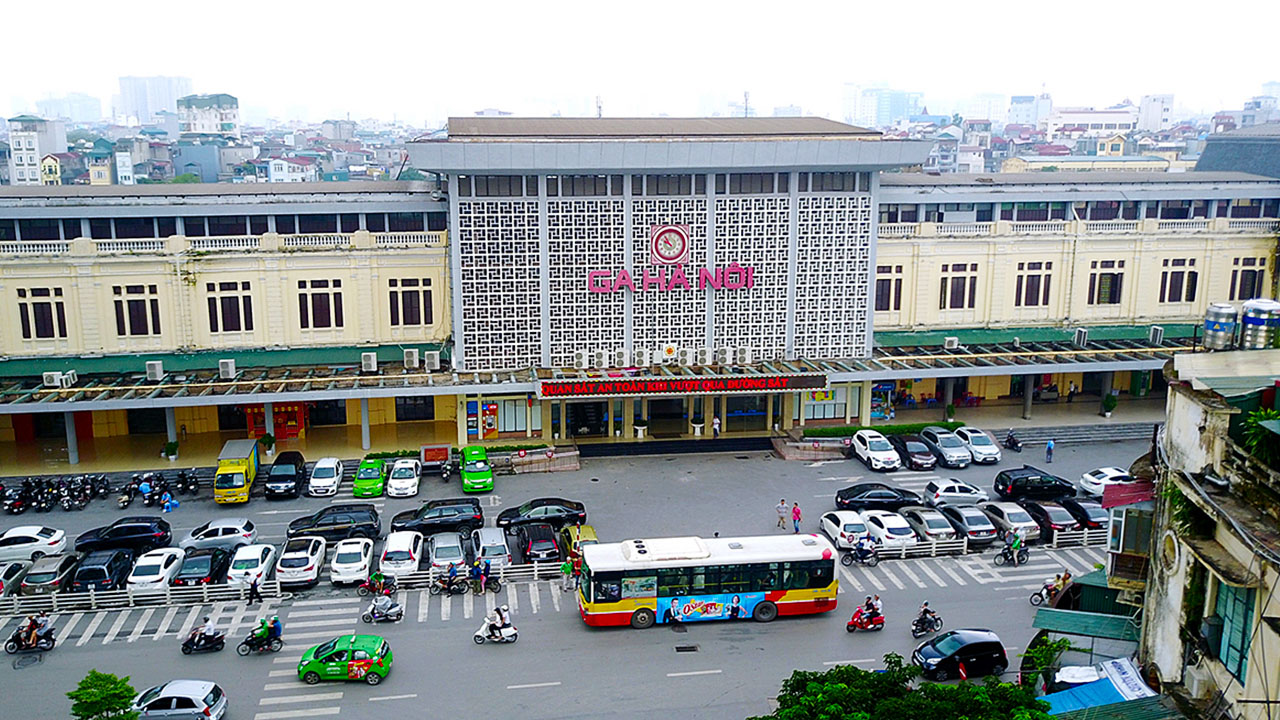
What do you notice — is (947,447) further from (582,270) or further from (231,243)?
(231,243)

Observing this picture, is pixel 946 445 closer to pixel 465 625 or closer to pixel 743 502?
pixel 743 502

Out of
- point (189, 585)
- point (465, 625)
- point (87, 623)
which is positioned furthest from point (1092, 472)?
point (87, 623)

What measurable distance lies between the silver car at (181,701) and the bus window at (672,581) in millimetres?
10622

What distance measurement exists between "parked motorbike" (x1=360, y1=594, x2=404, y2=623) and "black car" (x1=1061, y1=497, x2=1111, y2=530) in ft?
70.1

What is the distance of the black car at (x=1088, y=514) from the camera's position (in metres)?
33.1

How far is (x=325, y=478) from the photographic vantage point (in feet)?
122

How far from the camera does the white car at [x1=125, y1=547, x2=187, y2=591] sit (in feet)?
94.3

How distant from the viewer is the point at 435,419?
45000mm

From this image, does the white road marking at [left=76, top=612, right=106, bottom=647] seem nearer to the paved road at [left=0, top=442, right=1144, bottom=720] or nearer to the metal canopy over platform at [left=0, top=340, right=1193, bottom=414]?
the paved road at [left=0, top=442, right=1144, bottom=720]

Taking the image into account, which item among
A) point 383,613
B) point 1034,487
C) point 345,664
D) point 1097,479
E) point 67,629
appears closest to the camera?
point 345,664

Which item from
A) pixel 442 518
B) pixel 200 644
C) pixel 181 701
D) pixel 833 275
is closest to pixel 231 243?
pixel 442 518

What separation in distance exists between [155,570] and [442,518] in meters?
8.46

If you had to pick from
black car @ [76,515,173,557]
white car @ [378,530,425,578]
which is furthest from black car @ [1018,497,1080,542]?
black car @ [76,515,173,557]

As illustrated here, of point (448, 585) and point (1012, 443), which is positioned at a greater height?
point (1012, 443)
